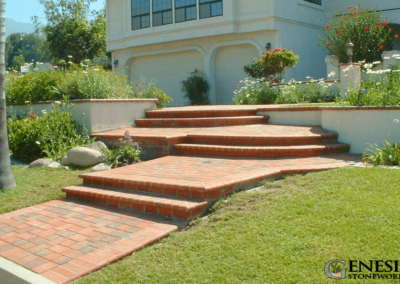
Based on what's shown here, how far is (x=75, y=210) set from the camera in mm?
5617

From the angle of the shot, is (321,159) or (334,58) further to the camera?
Answer: (334,58)

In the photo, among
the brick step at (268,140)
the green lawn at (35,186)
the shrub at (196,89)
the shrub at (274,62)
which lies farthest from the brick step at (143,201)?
the shrub at (196,89)

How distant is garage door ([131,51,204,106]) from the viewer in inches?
746

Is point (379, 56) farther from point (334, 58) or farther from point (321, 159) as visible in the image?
point (321, 159)

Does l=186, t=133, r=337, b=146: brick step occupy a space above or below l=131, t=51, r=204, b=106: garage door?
below

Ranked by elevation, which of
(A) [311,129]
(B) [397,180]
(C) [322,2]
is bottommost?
(B) [397,180]

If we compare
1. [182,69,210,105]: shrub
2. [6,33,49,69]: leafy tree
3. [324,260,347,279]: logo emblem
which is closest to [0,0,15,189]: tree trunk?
[324,260,347,279]: logo emblem

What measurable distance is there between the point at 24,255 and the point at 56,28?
25.4m

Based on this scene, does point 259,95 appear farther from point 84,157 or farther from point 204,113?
point 84,157

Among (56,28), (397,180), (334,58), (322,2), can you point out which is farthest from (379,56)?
(56,28)

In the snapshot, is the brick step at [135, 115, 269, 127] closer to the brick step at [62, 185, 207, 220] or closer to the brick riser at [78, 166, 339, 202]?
the brick riser at [78, 166, 339, 202]

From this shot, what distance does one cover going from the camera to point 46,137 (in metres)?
8.64

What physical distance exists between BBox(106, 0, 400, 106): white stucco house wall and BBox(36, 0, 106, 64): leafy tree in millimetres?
6696

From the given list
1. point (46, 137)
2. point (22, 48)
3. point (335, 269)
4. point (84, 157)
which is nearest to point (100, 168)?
point (84, 157)
